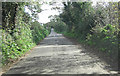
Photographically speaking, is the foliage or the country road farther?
the foliage

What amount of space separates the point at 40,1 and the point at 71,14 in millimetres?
14006

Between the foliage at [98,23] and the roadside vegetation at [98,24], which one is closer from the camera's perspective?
the roadside vegetation at [98,24]

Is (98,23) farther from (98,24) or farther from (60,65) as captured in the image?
(60,65)

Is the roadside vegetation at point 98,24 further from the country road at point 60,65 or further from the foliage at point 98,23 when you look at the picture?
the country road at point 60,65

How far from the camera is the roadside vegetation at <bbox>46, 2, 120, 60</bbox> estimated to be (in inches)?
378

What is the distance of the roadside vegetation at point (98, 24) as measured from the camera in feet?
31.5

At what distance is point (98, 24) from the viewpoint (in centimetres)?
1633

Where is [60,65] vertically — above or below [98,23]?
below

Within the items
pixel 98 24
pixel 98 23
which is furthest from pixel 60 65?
pixel 98 23

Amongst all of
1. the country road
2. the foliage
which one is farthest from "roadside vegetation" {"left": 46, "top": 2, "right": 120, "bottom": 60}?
the country road

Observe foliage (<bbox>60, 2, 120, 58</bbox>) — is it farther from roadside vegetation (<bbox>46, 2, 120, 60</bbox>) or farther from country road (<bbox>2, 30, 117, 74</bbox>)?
country road (<bbox>2, 30, 117, 74</bbox>)

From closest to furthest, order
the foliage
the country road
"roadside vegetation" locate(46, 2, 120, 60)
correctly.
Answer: the country road < "roadside vegetation" locate(46, 2, 120, 60) < the foliage

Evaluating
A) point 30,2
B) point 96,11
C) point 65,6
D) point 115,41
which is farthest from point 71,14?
point 115,41

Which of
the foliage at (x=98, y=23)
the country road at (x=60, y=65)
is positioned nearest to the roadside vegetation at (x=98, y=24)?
the foliage at (x=98, y=23)
